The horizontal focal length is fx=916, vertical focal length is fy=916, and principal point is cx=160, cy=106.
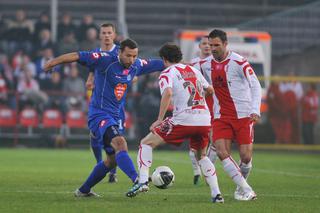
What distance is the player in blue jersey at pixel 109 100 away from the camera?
11.2 metres

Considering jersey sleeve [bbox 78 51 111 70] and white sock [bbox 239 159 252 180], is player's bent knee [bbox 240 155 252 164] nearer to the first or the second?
white sock [bbox 239 159 252 180]

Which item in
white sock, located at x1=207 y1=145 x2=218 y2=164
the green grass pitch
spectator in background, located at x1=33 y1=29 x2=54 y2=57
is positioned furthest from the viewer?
spectator in background, located at x1=33 y1=29 x2=54 y2=57

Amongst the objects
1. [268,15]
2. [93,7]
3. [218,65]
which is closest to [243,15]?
[268,15]

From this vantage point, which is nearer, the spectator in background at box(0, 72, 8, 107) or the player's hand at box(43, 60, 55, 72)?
the player's hand at box(43, 60, 55, 72)

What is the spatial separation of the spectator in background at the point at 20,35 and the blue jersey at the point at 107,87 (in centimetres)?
1715

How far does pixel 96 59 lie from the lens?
11.5 metres

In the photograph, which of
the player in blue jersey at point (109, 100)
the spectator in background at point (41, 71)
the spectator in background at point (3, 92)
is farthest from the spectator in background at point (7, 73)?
the player in blue jersey at point (109, 100)

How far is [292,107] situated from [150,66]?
54.9ft

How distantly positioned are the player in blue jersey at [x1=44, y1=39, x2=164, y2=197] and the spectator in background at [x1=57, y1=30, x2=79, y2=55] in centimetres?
1704

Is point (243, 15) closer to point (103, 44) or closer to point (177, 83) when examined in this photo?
point (103, 44)

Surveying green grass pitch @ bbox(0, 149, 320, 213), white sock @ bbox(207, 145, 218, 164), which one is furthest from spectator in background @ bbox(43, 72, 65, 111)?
white sock @ bbox(207, 145, 218, 164)

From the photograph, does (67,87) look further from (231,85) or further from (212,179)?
(212,179)

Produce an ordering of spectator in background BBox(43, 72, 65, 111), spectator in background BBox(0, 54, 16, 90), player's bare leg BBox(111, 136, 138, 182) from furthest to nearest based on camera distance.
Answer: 1. spectator in background BBox(43, 72, 65, 111)
2. spectator in background BBox(0, 54, 16, 90)
3. player's bare leg BBox(111, 136, 138, 182)

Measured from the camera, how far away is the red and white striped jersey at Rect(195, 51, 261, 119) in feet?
39.1
